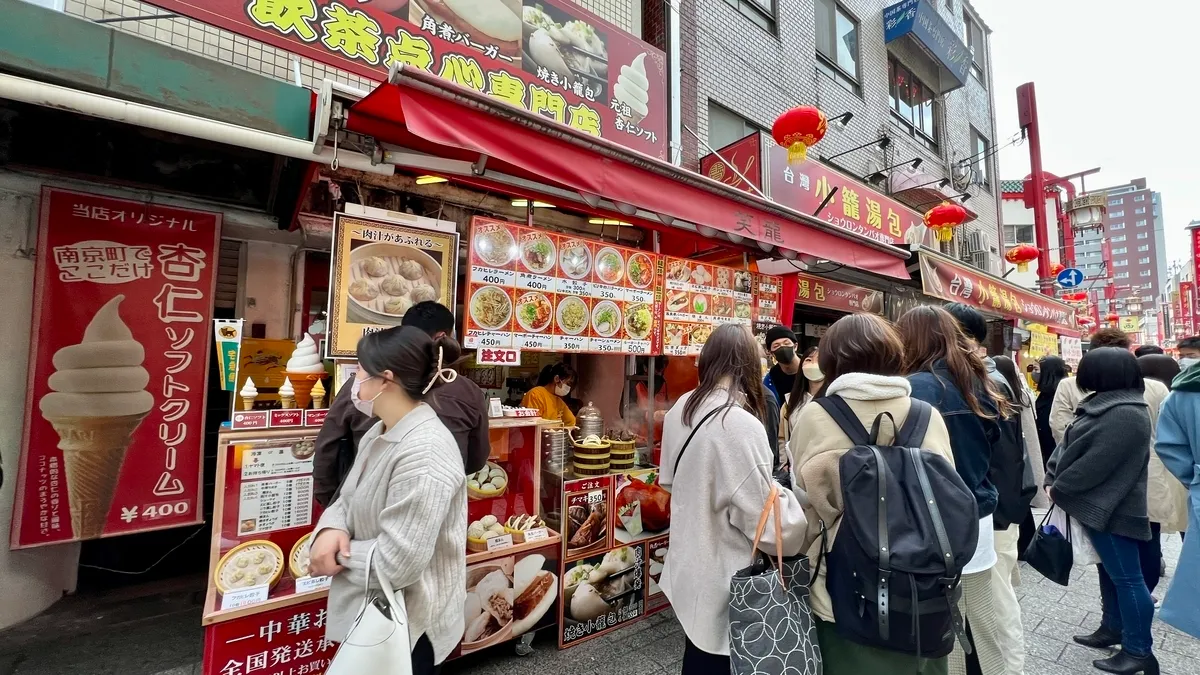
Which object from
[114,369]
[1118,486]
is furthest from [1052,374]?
[114,369]

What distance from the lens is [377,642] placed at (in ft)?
5.51

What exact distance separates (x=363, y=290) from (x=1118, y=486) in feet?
17.7

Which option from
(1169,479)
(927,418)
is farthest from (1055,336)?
(927,418)

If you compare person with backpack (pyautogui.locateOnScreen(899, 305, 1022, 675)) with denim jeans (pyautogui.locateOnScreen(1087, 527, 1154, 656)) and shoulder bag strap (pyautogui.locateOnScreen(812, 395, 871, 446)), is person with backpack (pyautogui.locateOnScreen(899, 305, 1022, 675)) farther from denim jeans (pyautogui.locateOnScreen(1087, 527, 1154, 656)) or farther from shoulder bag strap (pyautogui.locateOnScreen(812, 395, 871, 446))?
denim jeans (pyautogui.locateOnScreen(1087, 527, 1154, 656))

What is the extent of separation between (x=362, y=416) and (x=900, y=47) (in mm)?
14803

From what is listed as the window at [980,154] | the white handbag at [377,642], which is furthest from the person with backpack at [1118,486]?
the window at [980,154]

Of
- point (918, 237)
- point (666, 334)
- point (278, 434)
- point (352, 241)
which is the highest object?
point (918, 237)

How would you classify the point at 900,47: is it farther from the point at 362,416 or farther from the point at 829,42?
the point at 362,416

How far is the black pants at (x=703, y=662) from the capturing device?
2.46 m

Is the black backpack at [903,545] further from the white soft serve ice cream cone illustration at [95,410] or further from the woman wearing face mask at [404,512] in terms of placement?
the white soft serve ice cream cone illustration at [95,410]

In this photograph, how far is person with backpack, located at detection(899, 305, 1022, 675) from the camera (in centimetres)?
263

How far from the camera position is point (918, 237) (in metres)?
9.91

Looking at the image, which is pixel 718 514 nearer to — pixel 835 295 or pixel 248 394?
pixel 248 394

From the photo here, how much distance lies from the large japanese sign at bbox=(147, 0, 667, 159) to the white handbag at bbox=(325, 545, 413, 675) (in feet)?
12.0
